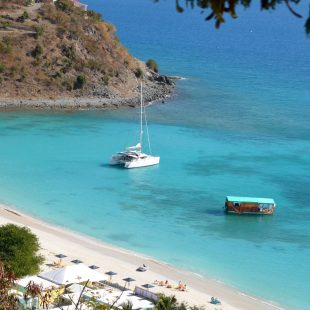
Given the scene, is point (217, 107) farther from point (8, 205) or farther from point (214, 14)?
point (214, 14)

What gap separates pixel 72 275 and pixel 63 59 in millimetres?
48239

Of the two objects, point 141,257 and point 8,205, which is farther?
point 8,205

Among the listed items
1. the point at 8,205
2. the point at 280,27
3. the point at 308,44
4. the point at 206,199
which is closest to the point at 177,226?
the point at 206,199

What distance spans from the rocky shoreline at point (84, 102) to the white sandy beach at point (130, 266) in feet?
94.6

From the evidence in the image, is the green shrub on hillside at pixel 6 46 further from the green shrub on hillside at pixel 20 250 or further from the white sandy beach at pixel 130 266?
the green shrub on hillside at pixel 20 250

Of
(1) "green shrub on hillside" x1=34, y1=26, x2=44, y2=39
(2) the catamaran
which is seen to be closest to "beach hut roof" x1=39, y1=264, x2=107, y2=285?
(2) the catamaran

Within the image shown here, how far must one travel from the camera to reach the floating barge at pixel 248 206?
41750mm

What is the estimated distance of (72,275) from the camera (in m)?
28.5

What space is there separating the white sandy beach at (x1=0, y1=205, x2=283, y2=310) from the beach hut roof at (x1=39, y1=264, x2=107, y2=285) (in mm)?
1379

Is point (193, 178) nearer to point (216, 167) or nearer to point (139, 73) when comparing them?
point (216, 167)

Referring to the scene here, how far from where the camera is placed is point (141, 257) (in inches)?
1353

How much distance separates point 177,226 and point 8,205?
8.51 metres

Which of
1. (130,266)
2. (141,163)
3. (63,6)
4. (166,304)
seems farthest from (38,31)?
(166,304)

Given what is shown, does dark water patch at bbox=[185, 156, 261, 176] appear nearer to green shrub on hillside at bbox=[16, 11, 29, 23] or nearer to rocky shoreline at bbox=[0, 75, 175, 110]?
rocky shoreline at bbox=[0, 75, 175, 110]
